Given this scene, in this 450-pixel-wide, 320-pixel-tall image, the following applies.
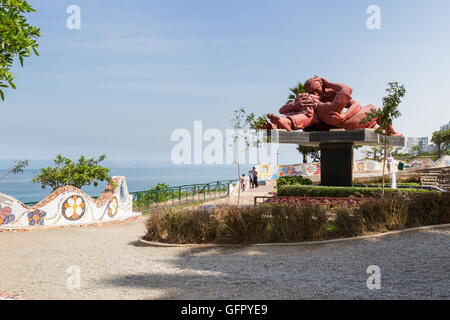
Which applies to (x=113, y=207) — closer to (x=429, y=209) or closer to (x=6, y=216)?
(x=6, y=216)

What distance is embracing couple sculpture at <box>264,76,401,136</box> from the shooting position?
18.5 m

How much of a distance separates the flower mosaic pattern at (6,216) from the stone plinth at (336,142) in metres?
11.7

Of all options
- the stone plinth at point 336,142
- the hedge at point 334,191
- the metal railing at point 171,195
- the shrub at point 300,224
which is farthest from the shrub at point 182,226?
the stone plinth at point 336,142

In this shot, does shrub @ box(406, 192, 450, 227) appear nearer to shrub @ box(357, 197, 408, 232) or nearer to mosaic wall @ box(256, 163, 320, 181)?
shrub @ box(357, 197, 408, 232)

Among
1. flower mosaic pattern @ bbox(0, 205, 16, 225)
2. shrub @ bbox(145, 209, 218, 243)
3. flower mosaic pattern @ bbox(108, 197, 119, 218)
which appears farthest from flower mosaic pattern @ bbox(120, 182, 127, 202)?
shrub @ bbox(145, 209, 218, 243)

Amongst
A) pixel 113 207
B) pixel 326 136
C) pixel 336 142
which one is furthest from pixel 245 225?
pixel 336 142

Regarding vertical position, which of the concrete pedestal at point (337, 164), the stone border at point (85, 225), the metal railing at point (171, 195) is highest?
the concrete pedestal at point (337, 164)

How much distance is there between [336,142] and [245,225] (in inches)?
424

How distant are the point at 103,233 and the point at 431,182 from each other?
22.5 m

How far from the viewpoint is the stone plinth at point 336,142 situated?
17891 millimetres

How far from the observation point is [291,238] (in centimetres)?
961

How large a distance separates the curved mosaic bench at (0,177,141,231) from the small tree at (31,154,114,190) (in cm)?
83

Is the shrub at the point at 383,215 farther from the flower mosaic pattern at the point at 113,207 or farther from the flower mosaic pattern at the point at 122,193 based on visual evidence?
the flower mosaic pattern at the point at 122,193

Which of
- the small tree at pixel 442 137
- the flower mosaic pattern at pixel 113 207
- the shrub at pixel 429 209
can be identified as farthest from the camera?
the small tree at pixel 442 137
